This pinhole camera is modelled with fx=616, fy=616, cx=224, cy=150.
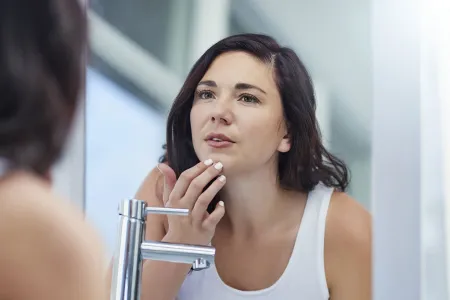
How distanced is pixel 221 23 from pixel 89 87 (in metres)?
0.21

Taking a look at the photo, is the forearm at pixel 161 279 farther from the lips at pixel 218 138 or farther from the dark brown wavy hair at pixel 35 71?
the dark brown wavy hair at pixel 35 71

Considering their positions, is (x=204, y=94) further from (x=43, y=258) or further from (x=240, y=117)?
(x=43, y=258)

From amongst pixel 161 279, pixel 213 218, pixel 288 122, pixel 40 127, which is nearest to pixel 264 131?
pixel 288 122

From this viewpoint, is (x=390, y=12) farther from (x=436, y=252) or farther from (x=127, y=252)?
(x=127, y=252)

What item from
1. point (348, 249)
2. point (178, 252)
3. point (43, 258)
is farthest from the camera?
point (348, 249)

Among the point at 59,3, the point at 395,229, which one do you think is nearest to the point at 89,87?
the point at 59,3

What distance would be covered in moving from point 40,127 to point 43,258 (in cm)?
12

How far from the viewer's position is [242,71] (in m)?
0.86

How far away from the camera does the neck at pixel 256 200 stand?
2.91 feet

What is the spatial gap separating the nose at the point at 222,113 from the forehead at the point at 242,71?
31 millimetres

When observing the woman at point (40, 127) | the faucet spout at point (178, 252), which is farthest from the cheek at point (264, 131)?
the woman at point (40, 127)

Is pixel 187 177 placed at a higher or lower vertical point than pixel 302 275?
higher

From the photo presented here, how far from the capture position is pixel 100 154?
91 cm

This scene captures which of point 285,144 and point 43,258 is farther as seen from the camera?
point 285,144
